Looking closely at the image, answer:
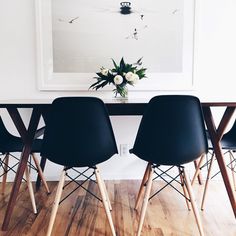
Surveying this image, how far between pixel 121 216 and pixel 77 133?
799 mm

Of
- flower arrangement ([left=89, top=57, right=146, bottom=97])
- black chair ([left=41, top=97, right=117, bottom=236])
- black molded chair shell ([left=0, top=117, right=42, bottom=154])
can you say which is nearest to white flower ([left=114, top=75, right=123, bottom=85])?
flower arrangement ([left=89, top=57, right=146, bottom=97])

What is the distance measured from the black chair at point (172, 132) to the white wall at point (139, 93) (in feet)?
3.38

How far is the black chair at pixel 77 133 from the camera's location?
1602mm

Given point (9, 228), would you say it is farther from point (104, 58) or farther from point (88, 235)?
point (104, 58)

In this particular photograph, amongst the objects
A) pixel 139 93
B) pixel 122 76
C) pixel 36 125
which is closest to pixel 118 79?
pixel 122 76

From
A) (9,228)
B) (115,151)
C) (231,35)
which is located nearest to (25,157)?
(9,228)

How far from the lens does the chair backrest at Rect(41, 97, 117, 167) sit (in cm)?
160

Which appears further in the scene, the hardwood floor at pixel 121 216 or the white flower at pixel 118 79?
the white flower at pixel 118 79

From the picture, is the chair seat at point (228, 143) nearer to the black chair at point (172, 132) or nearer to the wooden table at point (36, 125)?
the wooden table at point (36, 125)

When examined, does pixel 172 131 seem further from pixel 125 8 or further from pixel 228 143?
pixel 125 8

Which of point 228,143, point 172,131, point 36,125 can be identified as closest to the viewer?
point 172,131

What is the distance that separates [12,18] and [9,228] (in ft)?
6.18

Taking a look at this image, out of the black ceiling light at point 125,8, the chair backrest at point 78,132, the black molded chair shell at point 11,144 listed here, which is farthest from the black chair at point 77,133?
the black ceiling light at point 125,8

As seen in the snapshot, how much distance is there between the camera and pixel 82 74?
8.71 feet
